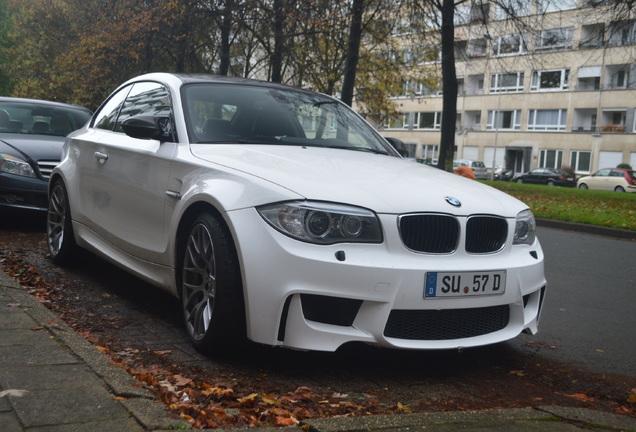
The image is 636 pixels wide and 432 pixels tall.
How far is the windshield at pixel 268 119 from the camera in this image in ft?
17.4

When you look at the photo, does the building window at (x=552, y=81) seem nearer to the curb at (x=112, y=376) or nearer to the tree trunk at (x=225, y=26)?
the tree trunk at (x=225, y=26)

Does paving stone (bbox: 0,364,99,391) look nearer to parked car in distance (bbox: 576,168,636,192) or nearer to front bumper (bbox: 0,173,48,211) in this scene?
front bumper (bbox: 0,173,48,211)

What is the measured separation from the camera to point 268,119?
5543 millimetres

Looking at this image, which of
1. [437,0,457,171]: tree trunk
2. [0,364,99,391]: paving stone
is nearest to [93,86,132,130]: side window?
[0,364,99,391]: paving stone

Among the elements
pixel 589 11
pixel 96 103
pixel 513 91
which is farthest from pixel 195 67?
pixel 513 91

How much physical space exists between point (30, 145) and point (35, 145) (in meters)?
0.06

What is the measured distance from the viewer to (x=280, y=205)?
3.99 meters

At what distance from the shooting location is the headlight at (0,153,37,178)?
9.27m

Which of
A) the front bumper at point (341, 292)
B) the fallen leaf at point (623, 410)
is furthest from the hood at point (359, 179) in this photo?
the fallen leaf at point (623, 410)

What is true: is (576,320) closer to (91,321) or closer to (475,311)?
(475,311)

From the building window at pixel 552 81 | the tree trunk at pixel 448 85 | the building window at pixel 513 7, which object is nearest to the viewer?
the building window at pixel 513 7

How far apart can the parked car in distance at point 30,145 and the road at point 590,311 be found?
19.5 feet

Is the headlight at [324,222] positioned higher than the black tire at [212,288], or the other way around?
the headlight at [324,222]

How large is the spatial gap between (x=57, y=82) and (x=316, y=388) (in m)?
39.8
